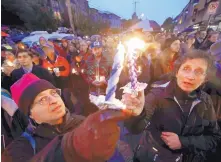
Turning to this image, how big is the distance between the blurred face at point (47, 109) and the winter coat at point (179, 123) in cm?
52

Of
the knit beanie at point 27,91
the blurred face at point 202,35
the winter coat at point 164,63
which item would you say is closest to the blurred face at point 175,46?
the winter coat at point 164,63

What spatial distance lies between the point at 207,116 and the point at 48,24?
9.45 ft

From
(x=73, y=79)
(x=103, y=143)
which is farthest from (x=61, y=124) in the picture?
(x=73, y=79)

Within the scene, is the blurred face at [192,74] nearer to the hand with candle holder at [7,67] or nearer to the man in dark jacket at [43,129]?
the man in dark jacket at [43,129]

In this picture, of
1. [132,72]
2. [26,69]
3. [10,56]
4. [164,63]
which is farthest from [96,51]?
[132,72]

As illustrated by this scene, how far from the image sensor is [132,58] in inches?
41.6

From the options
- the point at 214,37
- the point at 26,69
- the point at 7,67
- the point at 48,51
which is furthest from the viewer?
the point at 48,51

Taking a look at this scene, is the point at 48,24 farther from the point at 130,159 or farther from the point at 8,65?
the point at 130,159

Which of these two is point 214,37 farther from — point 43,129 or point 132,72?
point 43,129

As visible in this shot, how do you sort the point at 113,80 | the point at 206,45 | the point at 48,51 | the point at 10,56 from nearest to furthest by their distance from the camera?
the point at 113,80, the point at 10,56, the point at 206,45, the point at 48,51

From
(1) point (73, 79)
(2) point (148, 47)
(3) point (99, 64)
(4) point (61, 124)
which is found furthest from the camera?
(2) point (148, 47)

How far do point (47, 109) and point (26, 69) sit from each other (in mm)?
1721

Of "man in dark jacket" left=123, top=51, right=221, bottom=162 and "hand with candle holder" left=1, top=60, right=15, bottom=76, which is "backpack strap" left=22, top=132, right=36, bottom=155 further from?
"hand with candle holder" left=1, top=60, right=15, bottom=76

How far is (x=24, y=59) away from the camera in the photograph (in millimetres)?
3049
